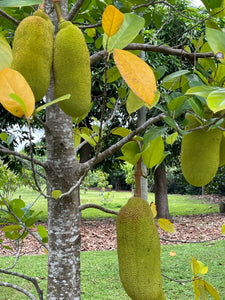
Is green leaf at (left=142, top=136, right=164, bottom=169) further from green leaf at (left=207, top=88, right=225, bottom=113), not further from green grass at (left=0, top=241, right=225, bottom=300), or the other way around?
green grass at (left=0, top=241, right=225, bottom=300)

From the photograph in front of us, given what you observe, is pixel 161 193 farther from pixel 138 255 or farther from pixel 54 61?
pixel 54 61

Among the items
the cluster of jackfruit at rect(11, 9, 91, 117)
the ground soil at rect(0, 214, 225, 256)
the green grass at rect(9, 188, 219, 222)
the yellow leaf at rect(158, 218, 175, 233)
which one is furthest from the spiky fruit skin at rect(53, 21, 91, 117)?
the green grass at rect(9, 188, 219, 222)

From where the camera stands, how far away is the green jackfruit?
0.35 metres

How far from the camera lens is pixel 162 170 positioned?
637cm

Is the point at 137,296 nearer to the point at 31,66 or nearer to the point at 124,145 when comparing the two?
the point at 124,145

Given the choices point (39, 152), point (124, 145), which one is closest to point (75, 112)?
point (124, 145)

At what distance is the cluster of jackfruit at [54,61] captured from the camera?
356 mm

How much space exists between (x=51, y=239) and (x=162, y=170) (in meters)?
5.83

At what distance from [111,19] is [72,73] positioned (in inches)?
3.9

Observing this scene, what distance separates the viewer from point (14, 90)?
30 cm

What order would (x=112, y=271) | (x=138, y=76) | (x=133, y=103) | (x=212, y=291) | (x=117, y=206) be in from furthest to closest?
(x=117, y=206), (x=112, y=271), (x=212, y=291), (x=133, y=103), (x=138, y=76)

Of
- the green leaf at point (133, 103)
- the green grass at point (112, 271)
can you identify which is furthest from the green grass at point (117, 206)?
the green leaf at point (133, 103)

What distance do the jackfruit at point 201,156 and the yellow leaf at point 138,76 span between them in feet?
1.03

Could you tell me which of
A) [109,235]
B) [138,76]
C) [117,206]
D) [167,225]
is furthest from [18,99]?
[117,206]
